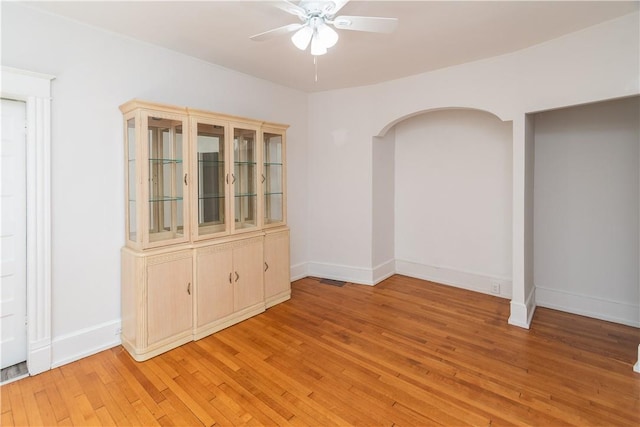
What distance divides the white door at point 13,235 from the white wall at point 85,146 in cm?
21

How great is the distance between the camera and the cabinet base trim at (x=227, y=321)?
2988 mm

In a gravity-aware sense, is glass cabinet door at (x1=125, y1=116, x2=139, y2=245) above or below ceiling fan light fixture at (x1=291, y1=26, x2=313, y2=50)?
below

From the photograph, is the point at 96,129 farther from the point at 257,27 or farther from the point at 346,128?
the point at 346,128

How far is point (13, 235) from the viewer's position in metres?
2.45

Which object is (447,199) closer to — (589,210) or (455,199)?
(455,199)

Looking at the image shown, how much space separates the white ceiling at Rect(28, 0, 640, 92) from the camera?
2.37 metres

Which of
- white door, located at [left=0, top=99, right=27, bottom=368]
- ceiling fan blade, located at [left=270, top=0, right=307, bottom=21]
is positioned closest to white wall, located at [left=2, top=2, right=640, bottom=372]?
white door, located at [left=0, top=99, right=27, bottom=368]

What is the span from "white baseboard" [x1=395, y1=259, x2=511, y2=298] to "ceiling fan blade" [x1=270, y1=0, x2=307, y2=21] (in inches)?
145

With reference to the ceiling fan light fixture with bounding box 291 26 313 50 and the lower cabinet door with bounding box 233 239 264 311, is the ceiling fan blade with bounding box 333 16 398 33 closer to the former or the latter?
the ceiling fan light fixture with bounding box 291 26 313 50

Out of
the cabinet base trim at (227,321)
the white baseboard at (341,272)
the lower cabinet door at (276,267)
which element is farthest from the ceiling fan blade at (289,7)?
the white baseboard at (341,272)

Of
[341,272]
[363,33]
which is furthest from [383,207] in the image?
[363,33]

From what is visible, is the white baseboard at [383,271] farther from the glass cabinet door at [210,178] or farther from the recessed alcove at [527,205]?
the glass cabinet door at [210,178]

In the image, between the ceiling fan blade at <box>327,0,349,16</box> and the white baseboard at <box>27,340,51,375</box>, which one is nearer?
the ceiling fan blade at <box>327,0,349,16</box>

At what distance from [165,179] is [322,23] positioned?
1.84 meters
